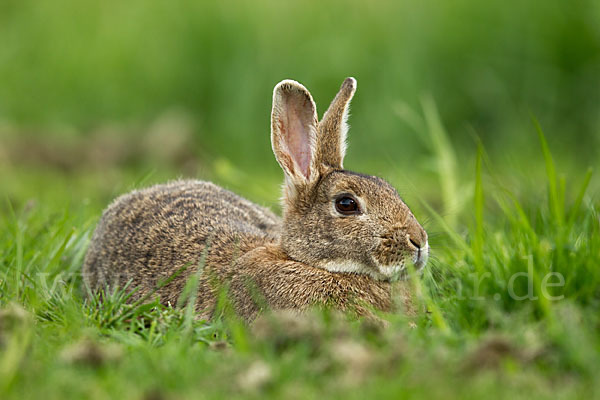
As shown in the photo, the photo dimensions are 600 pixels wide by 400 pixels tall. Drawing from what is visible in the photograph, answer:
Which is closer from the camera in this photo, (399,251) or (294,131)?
(399,251)

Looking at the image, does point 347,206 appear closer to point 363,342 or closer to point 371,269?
point 371,269

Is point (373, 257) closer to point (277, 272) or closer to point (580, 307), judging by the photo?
point (277, 272)

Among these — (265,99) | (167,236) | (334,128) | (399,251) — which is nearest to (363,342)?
(399,251)

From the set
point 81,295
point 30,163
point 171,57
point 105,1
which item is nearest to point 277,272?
point 81,295

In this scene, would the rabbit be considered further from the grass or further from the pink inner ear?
the grass

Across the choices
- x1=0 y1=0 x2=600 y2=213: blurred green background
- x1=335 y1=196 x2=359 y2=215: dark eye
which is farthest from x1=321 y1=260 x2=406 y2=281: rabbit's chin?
→ x1=0 y1=0 x2=600 y2=213: blurred green background

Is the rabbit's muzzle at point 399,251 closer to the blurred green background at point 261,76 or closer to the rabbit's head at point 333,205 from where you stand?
the rabbit's head at point 333,205
